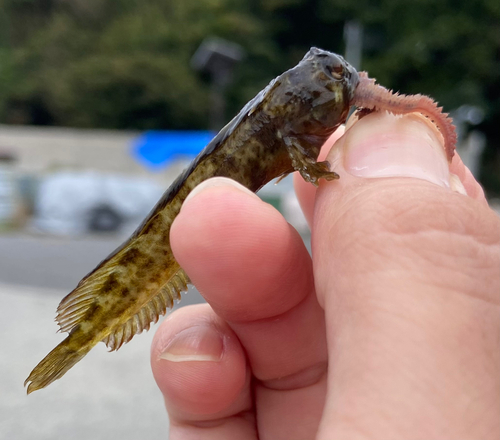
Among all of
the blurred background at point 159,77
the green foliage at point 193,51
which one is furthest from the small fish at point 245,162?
the green foliage at point 193,51

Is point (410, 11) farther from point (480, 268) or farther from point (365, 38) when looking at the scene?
point (480, 268)

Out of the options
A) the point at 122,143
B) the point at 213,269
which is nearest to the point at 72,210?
the point at 122,143

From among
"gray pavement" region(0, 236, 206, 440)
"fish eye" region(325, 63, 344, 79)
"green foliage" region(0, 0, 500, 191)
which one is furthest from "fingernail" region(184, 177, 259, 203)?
"green foliage" region(0, 0, 500, 191)

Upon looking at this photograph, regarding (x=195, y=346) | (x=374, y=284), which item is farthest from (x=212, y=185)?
(x=195, y=346)

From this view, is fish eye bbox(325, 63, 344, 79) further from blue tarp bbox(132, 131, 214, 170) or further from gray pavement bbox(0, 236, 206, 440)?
blue tarp bbox(132, 131, 214, 170)

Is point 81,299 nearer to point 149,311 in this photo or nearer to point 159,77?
point 149,311
